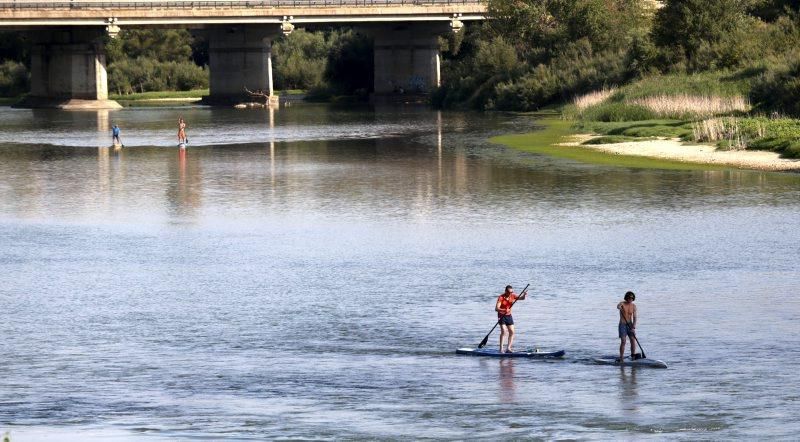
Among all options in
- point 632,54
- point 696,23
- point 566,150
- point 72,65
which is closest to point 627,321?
point 566,150

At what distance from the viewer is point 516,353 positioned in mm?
26359

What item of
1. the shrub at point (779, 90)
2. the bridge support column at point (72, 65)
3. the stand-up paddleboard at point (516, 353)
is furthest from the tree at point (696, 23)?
the stand-up paddleboard at point (516, 353)

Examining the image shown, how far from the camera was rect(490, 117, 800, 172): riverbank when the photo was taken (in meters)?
60.5

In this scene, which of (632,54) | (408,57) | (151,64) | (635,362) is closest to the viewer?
(635,362)

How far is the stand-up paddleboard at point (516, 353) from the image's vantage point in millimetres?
26266

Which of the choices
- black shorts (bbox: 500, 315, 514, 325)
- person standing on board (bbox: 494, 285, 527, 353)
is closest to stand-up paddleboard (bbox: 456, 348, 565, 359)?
person standing on board (bbox: 494, 285, 527, 353)

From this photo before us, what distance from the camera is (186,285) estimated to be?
115ft

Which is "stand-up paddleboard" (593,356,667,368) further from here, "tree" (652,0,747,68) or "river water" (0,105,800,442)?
"tree" (652,0,747,68)

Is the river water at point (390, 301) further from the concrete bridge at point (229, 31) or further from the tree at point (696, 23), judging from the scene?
the concrete bridge at point (229, 31)

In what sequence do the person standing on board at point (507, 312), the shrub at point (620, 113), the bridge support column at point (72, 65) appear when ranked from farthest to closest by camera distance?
the bridge support column at point (72, 65) < the shrub at point (620, 113) < the person standing on board at point (507, 312)

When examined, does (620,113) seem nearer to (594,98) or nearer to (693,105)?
(693,105)

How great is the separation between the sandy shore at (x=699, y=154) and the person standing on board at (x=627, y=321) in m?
34.1

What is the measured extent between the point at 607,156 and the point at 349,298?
35854 mm

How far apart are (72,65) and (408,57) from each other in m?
33.0
